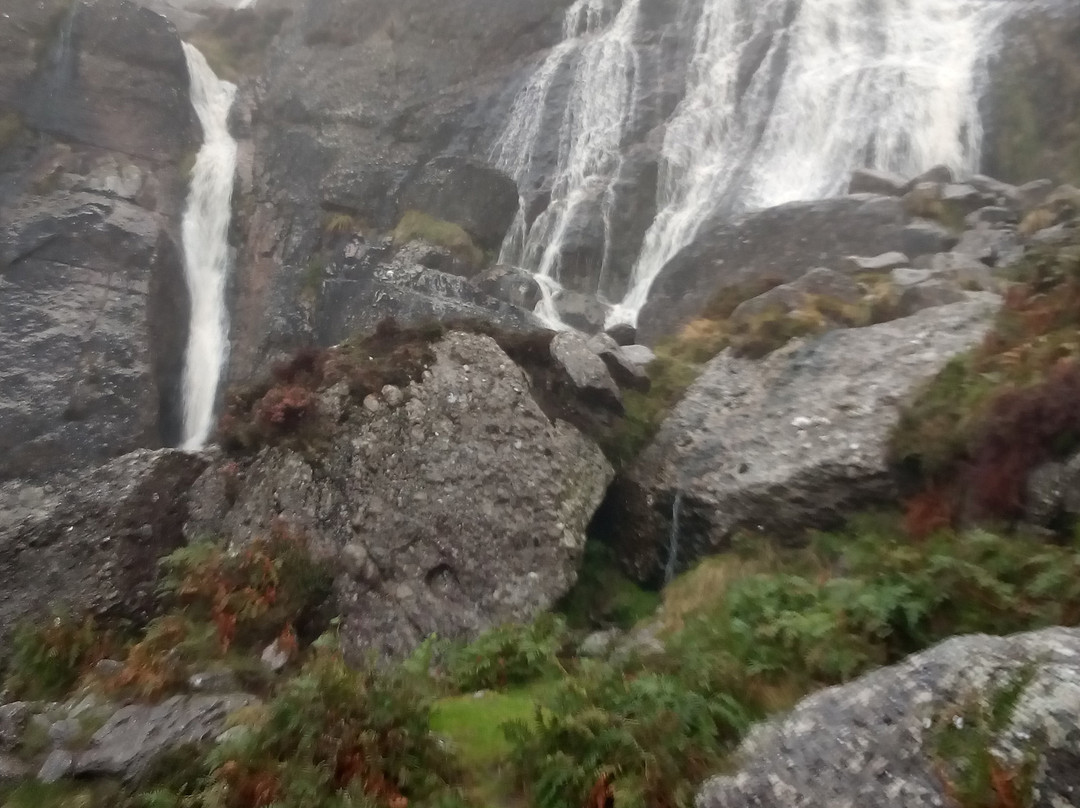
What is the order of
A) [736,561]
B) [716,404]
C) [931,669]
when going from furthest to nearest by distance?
[716,404]
[736,561]
[931,669]

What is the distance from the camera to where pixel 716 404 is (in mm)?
11633

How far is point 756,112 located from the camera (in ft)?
82.5

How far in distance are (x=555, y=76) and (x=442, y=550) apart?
85.4 feet

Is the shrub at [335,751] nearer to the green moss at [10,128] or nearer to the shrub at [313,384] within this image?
the shrub at [313,384]

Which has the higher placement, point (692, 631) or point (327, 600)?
point (692, 631)

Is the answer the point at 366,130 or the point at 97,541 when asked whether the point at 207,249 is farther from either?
the point at 97,541

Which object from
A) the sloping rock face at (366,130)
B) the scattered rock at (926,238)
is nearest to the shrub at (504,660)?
the scattered rock at (926,238)

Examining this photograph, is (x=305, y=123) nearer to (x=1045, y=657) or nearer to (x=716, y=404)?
(x=716, y=404)

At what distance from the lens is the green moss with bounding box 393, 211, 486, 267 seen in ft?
85.2

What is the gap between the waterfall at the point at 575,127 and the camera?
25.6 m

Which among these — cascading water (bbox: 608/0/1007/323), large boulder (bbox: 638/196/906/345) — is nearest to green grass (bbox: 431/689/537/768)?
large boulder (bbox: 638/196/906/345)

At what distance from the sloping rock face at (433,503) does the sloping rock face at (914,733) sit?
5389mm

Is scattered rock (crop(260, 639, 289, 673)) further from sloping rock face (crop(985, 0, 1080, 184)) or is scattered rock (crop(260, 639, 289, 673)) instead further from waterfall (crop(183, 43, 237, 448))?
sloping rock face (crop(985, 0, 1080, 184))

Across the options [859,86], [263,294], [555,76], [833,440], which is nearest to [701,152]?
[859,86]
